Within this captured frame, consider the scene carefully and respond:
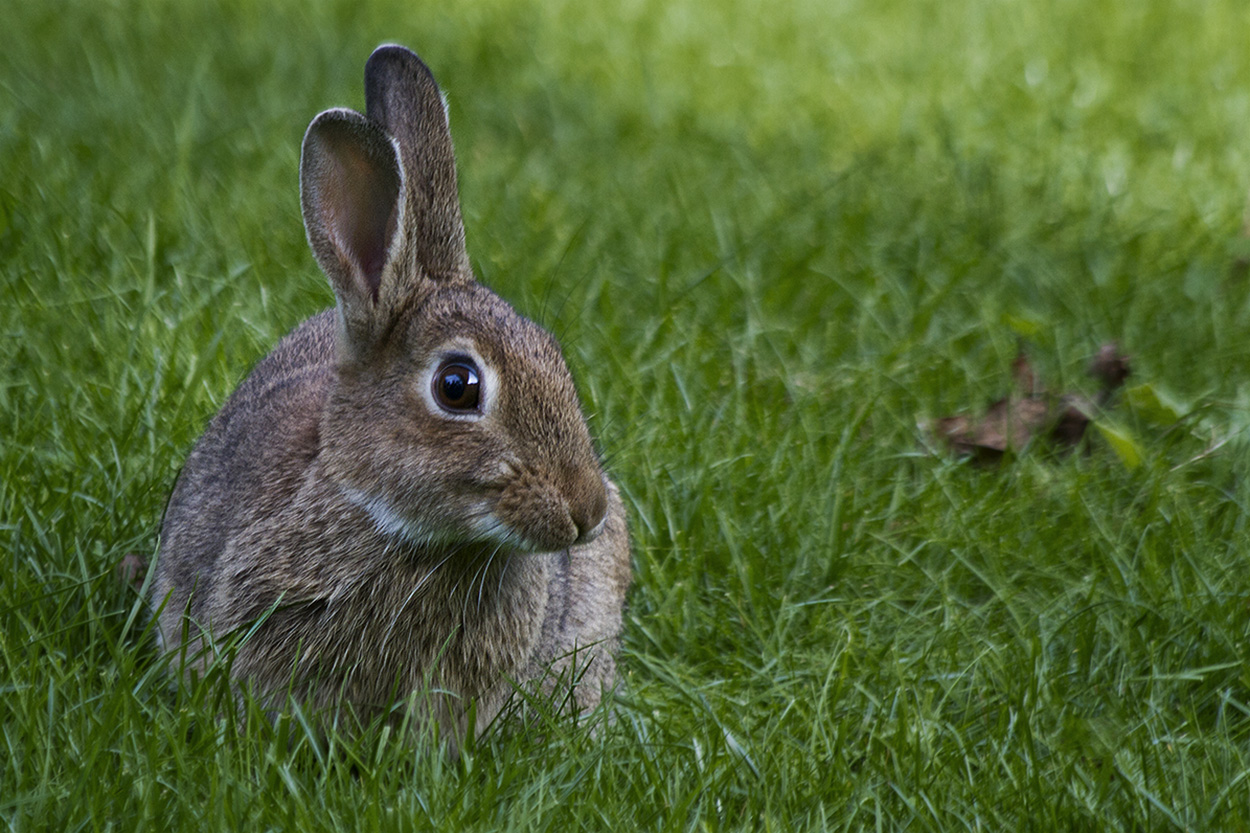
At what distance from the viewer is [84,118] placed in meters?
5.54

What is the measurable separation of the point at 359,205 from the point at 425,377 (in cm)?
36

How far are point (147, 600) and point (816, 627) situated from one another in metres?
1.50

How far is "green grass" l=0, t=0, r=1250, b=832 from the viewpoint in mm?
2836

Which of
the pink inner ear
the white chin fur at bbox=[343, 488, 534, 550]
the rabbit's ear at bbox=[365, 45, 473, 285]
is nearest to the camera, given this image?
the white chin fur at bbox=[343, 488, 534, 550]

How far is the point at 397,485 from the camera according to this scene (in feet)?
9.20

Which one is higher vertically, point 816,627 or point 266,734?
point 266,734

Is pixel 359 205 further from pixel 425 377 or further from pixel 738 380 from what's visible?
pixel 738 380

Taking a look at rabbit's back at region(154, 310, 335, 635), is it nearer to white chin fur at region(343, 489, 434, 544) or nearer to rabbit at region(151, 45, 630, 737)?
rabbit at region(151, 45, 630, 737)

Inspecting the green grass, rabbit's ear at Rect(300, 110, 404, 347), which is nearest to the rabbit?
rabbit's ear at Rect(300, 110, 404, 347)

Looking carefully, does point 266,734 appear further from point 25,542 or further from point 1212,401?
point 1212,401

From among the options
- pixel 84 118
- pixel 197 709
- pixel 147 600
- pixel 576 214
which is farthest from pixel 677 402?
pixel 84 118

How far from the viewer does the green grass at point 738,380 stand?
2836mm

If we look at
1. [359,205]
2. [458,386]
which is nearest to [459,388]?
[458,386]

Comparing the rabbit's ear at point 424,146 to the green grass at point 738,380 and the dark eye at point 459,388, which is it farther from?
the green grass at point 738,380
